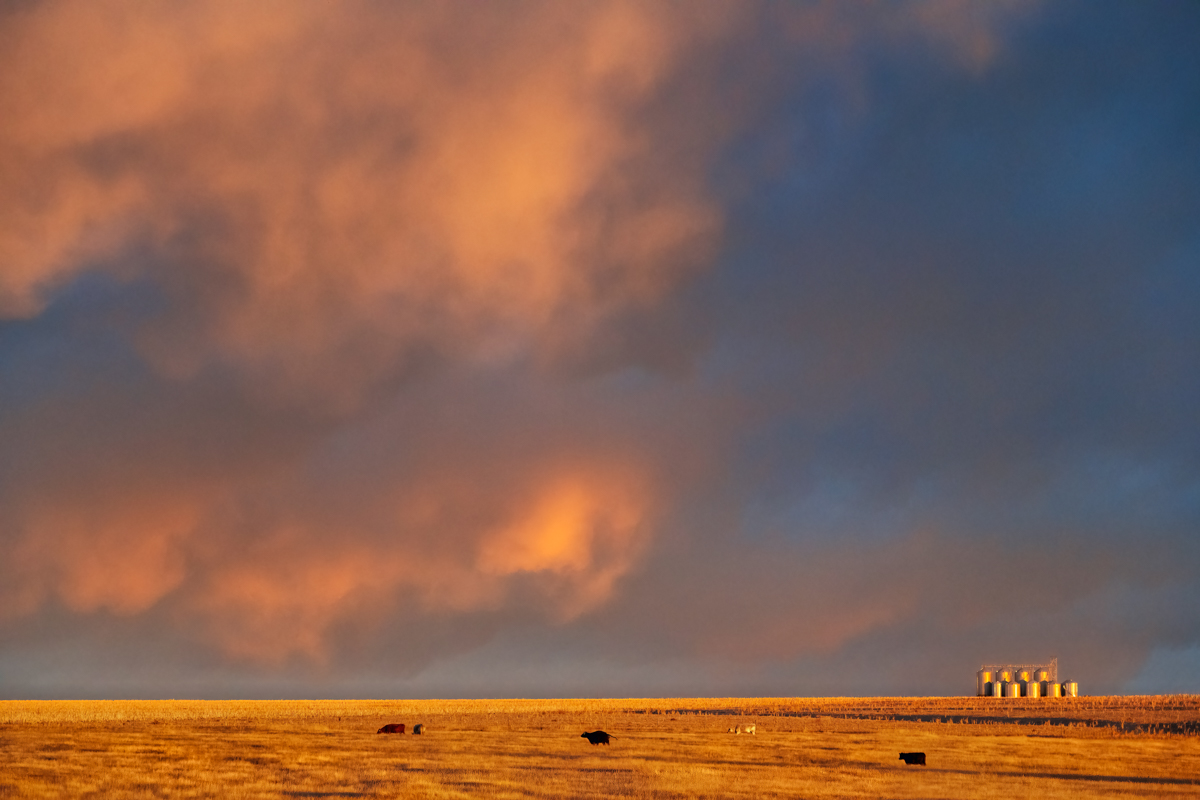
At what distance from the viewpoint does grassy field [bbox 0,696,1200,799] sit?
40656 millimetres

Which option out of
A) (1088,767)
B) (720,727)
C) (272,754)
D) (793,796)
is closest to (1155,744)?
(1088,767)

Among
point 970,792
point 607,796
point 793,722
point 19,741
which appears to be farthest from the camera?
point 793,722

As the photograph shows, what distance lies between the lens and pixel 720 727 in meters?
80.9

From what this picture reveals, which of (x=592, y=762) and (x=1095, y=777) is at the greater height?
(x=592, y=762)

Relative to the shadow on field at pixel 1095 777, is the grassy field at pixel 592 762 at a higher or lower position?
higher

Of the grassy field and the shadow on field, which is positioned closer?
the grassy field

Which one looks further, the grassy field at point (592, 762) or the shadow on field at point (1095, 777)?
the shadow on field at point (1095, 777)

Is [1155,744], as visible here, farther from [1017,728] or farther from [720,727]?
[720,727]

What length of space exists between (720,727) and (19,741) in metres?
44.4

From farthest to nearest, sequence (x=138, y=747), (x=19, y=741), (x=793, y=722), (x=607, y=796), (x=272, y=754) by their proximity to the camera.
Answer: (x=793, y=722), (x=19, y=741), (x=138, y=747), (x=272, y=754), (x=607, y=796)

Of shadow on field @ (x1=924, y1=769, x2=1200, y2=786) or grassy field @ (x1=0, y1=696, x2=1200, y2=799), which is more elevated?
grassy field @ (x1=0, y1=696, x2=1200, y2=799)

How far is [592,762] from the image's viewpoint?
5084cm

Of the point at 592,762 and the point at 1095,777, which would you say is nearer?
the point at 1095,777

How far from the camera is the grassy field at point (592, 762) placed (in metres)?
→ 40.7
